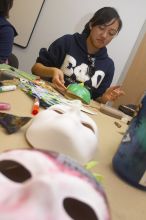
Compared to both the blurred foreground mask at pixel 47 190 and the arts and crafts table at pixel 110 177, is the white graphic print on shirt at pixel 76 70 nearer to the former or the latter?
the arts and crafts table at pixel 110 177

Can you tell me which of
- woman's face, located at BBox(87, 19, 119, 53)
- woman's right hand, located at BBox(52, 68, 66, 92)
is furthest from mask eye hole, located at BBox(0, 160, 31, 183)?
woman's face, located at BBox(87, 19, 119, 53)

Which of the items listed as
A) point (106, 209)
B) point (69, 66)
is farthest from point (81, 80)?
point (106, 209)

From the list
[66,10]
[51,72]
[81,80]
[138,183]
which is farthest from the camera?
[66,10]

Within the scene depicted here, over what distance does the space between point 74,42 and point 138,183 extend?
1.21 meters

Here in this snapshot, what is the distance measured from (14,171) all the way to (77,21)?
244cm

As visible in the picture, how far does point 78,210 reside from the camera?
23 cm

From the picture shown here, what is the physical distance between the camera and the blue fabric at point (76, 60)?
148cm

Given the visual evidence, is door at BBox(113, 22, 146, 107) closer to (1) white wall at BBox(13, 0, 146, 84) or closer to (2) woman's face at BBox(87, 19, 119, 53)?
(1) white wall at BBox(13, 0, 146, 84)

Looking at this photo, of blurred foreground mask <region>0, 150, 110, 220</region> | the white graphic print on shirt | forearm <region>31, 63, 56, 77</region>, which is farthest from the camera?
the white graphic print on shirt

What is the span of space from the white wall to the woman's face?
1043mm

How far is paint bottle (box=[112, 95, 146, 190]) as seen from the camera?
428mm

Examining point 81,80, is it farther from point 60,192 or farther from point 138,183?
point 60,192

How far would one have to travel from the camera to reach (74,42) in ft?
5.11

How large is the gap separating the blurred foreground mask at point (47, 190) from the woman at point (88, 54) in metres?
1.18
